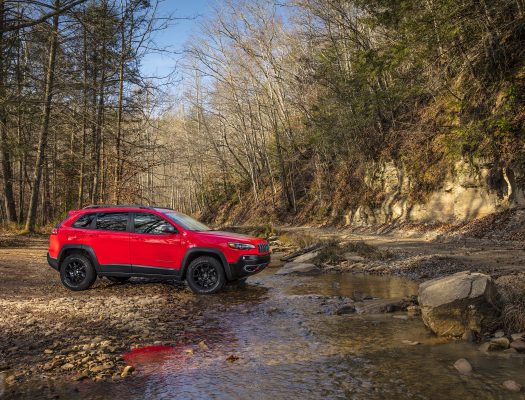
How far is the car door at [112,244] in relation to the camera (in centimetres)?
967

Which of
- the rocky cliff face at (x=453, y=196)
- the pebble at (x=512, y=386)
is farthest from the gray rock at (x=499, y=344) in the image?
the rocky cliff face at (x=453, y=196)

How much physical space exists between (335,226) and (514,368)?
22.8m

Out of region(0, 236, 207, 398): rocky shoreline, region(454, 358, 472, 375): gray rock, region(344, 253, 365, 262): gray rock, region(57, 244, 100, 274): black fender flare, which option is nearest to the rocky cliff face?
region(344, 253, 365, 262): gray rock

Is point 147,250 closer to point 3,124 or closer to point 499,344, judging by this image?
point 499,344

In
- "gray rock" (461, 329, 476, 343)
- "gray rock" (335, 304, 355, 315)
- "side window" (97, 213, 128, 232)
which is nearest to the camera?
"gray rock" (461, 329, 476, 343)

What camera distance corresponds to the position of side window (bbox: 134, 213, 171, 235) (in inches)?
380

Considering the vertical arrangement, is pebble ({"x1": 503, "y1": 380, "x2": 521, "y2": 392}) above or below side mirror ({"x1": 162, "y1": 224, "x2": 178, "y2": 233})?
below

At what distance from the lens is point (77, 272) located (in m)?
9.96

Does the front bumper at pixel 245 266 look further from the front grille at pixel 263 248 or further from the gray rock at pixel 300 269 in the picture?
the gray rock at pixel 300 269

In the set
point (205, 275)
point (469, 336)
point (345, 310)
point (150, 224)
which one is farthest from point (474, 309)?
point (150, 224)

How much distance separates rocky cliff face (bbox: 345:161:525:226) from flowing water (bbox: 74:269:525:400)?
10.7 metres

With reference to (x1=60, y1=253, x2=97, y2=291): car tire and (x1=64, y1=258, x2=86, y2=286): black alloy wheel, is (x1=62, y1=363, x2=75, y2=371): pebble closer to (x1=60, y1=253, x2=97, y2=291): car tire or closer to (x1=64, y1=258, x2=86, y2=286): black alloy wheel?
(x1=60, y1=253, x2=97, y2=291): car tire

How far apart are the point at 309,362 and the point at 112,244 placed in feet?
19.2

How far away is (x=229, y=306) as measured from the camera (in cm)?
851
